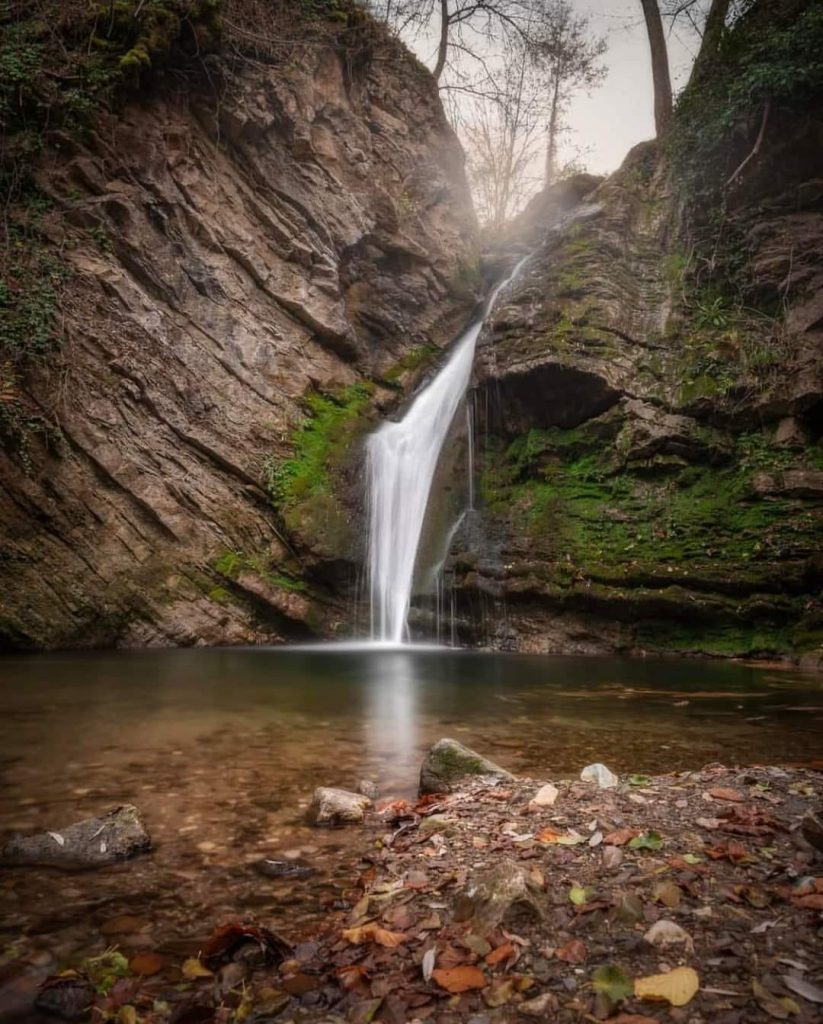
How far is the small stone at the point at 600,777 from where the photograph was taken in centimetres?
305

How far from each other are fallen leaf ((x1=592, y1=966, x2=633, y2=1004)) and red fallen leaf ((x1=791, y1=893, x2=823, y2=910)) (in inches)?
22.7

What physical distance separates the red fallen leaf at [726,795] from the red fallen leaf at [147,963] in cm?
221

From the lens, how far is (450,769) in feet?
10.9

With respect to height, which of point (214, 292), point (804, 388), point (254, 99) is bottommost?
point (804, 388)

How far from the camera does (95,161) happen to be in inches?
442

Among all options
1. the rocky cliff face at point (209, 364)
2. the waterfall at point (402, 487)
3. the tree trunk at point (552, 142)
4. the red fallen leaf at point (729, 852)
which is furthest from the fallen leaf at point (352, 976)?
the tree trunk at point (552, 142)

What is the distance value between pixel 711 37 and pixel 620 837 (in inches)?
676

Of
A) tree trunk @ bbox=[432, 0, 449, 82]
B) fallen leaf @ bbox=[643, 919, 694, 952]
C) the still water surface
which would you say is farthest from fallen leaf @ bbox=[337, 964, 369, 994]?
tree trunk @ bbox=[432, 0, 449, 82]

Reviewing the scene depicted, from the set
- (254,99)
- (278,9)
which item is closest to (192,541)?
(254,99)

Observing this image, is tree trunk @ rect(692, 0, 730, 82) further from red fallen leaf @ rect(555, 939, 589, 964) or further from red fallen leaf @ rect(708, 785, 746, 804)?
red fallen leaf @ rect(555, 939, 589, 964)

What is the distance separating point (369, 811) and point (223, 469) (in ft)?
30.4

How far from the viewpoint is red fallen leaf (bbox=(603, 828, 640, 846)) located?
2.20m

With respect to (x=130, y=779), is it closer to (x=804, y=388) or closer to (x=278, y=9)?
(x=804, y=388)

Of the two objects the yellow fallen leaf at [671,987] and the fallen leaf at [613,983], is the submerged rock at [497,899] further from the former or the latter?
the yellow fallen leaf at [671,987]
